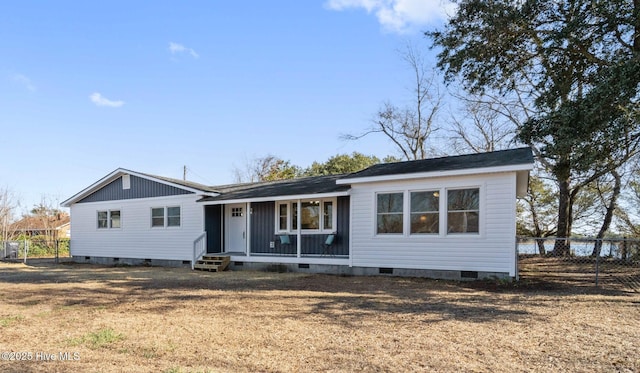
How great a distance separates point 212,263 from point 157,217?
4.07m

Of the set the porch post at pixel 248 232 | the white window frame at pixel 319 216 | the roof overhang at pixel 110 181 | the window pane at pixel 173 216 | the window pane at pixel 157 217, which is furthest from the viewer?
the window pane at pixel 157 217

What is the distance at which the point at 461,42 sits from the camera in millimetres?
13000

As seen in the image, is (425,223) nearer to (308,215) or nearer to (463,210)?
(463,210)

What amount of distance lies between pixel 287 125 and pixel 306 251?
14.6m

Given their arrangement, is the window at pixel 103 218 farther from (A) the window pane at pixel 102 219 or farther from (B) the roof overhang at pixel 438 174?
(B) the roof overhang at pixel 438 174

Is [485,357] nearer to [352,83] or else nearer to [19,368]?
[19,368]

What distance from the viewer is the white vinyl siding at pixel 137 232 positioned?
15539 mm

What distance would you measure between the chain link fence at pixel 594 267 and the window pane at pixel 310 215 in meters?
5.92

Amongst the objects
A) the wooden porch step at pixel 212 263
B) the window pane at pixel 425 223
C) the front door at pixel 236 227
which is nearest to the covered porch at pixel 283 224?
the front door at pixel 236 227

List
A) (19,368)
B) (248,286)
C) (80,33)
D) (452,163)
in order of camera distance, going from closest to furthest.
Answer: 1. (19,368)
2. (248,286)
3. (452,163)
4. (80,33)

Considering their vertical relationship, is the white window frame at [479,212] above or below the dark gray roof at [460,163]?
below

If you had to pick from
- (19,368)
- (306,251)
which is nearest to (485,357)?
(19,368)

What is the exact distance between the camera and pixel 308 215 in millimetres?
13336

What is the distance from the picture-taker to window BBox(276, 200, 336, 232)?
42.5 ft
